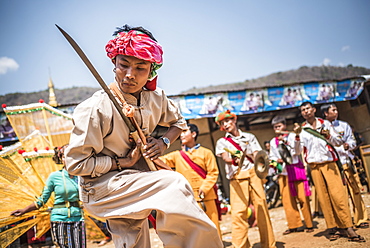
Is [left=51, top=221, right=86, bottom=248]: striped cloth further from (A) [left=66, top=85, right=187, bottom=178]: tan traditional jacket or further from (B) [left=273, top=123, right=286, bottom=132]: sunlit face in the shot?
(B) [left=273, top=123, right=286, bottom=132]: sunlit face

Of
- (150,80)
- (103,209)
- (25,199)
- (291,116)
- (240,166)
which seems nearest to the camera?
(103,209)

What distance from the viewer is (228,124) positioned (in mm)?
5707

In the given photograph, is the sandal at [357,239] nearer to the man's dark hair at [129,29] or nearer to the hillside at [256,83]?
the man's dark hair at [129,29]

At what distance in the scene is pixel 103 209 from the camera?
91.2 inches

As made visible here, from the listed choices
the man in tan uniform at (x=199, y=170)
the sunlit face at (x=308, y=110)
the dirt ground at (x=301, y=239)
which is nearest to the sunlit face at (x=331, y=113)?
the sunlit face at (x=308, y=110)

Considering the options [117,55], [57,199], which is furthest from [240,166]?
[117,55]

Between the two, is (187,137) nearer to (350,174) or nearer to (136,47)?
(350,174)

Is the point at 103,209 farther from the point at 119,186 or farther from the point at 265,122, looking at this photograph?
the point at 265,122

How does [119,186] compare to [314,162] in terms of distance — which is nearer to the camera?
[119,186]

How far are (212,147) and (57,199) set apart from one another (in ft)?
28.0

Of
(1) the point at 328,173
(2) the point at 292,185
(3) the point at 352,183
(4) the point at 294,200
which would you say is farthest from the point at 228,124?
(3) the point at 352,183

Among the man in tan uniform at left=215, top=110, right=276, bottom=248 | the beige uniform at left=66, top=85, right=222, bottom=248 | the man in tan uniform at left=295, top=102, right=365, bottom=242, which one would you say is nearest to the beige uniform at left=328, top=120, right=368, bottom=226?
the man in tan uniform at left=295, top=102, right=365, bottom=242

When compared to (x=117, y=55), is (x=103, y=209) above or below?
below

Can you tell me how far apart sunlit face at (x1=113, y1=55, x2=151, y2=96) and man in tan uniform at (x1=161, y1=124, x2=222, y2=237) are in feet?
10.00
